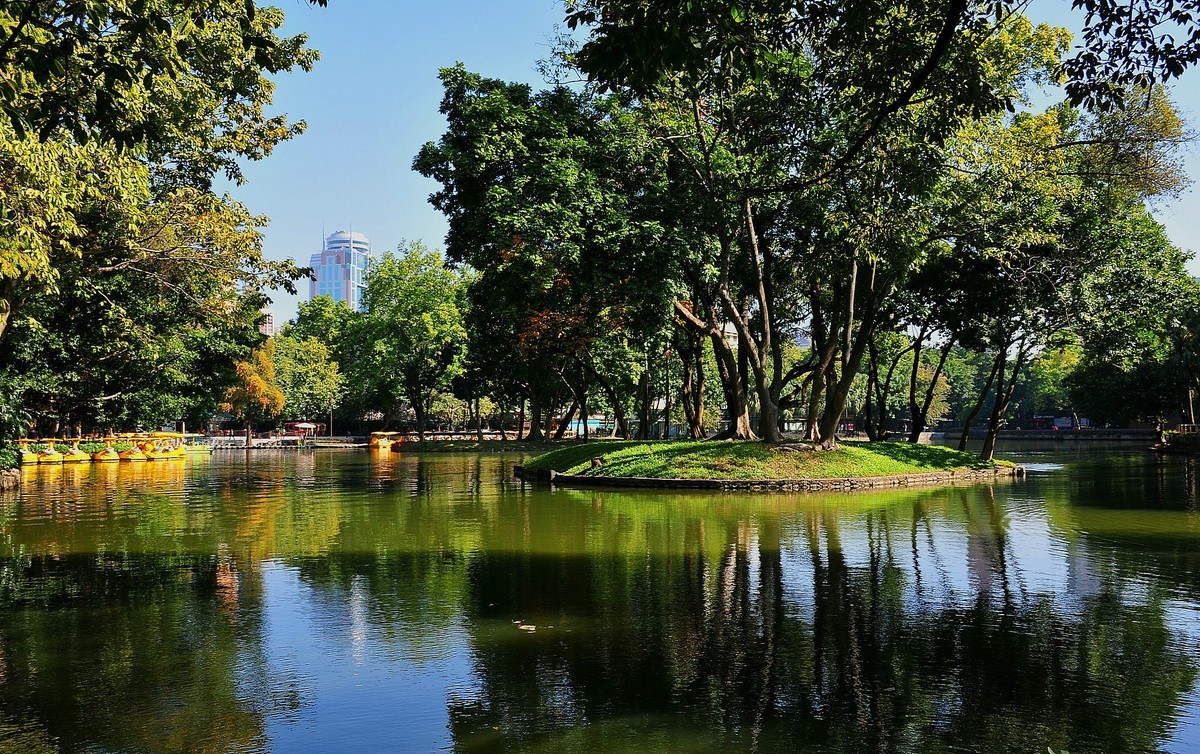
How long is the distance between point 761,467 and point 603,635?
1705cm

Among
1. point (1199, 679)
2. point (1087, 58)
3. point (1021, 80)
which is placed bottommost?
point (1199, 679)

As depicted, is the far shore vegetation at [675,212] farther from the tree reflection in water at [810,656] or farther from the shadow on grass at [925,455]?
the tree reflection in water at [810,656]

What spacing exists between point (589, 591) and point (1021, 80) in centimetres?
2313

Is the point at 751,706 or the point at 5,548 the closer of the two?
the point at 751,706

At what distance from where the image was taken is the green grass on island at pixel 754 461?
24.8 meters

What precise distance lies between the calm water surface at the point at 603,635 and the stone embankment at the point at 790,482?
21.8 feet

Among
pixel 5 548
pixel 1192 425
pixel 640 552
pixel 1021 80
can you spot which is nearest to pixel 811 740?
pixel 640 552

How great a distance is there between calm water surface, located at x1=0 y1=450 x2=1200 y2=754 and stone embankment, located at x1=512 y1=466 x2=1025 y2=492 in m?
6.65

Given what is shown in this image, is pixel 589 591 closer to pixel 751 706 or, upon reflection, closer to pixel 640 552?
pixel 640 552

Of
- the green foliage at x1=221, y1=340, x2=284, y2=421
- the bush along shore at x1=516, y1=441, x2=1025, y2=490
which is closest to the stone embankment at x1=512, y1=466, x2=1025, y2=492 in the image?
the bush along shore at x1=516, y1=441, x2=1025, y2=490

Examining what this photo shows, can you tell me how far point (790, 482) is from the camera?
78.2ft

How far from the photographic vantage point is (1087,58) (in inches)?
310

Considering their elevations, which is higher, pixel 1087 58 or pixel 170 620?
pixel 1087 58

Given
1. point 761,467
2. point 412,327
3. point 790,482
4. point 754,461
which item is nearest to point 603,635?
point 790,482
